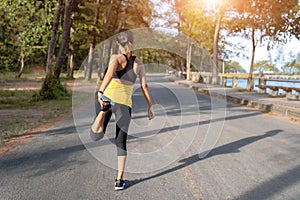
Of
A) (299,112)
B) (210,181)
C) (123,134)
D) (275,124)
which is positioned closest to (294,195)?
(210,181)

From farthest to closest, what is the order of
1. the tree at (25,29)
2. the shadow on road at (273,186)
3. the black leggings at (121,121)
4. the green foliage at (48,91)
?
the tree at (25,29) → the green foliage at (48,91) → the black leggings at (121,121) → the shadow on road at (273,186)

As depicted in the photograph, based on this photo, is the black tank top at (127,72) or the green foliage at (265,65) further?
the green foliage at (265,65)

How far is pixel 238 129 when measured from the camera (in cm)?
909

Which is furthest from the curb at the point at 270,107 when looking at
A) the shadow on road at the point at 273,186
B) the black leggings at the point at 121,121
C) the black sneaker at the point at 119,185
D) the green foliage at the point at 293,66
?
the green foliage at the point at 293,66

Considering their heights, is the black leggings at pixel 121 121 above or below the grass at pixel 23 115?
above

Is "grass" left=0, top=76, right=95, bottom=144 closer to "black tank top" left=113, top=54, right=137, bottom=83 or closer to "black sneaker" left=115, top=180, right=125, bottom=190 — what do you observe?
"black sneaker" left=115, top=180, right=125, bottom=190

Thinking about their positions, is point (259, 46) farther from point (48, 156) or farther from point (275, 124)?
point (48, 156)

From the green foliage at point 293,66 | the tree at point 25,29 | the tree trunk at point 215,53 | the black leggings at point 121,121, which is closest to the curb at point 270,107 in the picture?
the black leggings at point 121,121

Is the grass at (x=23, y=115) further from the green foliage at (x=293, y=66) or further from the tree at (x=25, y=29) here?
the green foliage at (x=293, y=66)

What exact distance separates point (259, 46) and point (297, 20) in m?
3.27

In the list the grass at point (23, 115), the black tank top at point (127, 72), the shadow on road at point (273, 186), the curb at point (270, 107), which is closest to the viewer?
the shadow on road at point (273, 186)

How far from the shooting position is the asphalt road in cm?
415

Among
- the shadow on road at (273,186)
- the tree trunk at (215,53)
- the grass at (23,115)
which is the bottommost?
the shadow on road at (273,186)

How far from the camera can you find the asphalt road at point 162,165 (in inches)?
163
